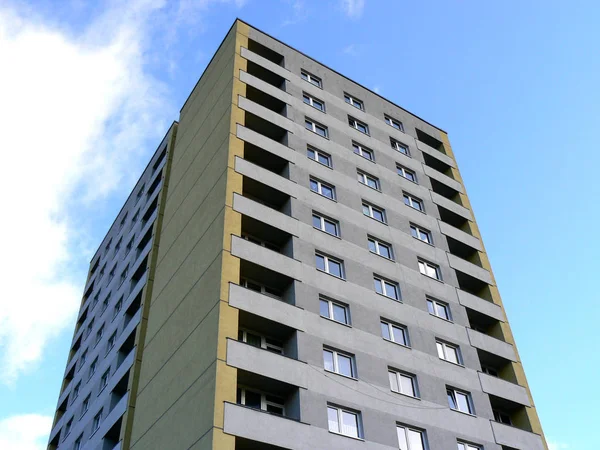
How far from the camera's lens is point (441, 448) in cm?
2661

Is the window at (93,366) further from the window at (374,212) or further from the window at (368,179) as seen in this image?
the window at (368,179)

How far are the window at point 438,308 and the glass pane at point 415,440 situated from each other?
7.73m

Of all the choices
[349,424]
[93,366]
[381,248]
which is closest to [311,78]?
[381,248]

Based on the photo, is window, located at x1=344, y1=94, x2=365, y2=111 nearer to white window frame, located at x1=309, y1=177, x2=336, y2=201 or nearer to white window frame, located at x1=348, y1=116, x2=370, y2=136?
white window frame, located at x1=348, y1=116, x2=370, y2=136

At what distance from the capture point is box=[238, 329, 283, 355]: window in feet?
87.0

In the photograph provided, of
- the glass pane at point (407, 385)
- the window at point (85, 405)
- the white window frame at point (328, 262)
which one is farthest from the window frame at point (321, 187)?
the window at point (85, 405)

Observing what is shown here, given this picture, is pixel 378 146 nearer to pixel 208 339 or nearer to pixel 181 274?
pixel 181 274

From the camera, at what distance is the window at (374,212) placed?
35.2 m

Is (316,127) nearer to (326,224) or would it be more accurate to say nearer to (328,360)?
(326,224)

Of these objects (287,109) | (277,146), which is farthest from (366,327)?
(287,109)

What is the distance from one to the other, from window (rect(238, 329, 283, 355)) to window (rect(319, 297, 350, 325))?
2669mm

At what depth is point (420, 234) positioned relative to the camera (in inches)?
1464

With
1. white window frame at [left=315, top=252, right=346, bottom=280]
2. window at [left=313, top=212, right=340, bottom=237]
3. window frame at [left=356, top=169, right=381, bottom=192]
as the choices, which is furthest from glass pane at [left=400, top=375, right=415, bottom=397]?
window frame at [left=356, top=169, right=381, bottom=192]

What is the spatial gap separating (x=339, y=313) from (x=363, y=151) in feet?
45.2
